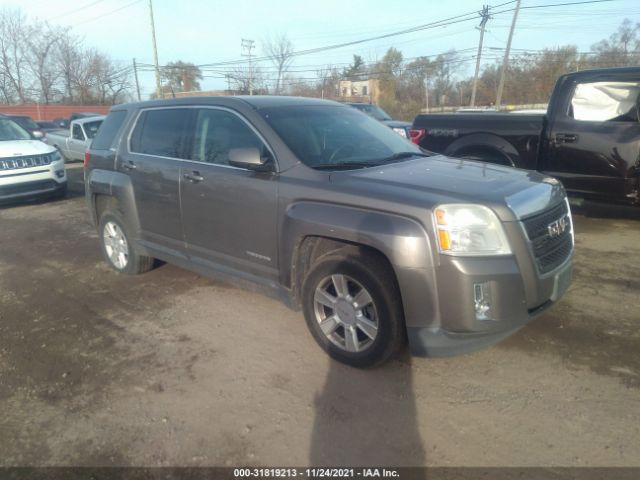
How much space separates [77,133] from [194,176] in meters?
11.8

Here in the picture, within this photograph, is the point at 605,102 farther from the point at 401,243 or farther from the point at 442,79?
the point at 442,79

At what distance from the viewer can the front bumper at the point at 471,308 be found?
103 inches

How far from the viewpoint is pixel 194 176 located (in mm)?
3898

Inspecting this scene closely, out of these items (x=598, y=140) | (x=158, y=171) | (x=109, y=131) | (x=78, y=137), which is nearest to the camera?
(x=158, y=171)

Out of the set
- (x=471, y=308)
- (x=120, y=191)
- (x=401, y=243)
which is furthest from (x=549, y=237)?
(x=120, y=191)

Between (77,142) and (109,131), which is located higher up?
(109,131)

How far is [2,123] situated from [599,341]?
36.0 feet

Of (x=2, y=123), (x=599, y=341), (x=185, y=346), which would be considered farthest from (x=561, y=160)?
(x=2, y=123)

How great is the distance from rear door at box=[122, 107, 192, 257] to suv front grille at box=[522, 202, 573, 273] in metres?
2.95

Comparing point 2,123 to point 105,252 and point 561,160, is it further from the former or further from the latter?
point 561,160

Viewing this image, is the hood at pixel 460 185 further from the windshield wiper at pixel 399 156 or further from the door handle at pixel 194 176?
the door handle at pixel 194 176

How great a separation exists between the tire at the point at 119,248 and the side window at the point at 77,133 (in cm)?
975

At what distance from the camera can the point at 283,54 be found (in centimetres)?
4884

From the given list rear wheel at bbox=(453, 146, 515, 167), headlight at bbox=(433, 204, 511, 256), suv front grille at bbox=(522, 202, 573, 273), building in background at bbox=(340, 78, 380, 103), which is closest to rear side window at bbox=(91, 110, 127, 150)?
headlight at bbox=(433, 204, 511, 256)
